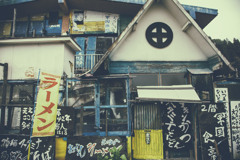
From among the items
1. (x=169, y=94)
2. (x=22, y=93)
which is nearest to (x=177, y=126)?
(x=169, y=94)

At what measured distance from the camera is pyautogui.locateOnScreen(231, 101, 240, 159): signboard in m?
8.80

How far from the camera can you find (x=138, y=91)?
24.3 feet

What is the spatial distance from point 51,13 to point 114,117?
37.7ft

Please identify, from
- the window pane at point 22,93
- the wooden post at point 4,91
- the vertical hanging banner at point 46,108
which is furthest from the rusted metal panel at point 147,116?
the wooden post at point 4,91

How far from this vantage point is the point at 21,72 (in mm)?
8391

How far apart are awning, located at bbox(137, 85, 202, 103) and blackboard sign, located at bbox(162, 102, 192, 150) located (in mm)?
625

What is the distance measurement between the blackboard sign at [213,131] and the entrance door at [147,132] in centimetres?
194

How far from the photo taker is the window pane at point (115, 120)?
25.1ft

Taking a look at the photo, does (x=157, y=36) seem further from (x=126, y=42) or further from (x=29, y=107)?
(x=29, y=107)

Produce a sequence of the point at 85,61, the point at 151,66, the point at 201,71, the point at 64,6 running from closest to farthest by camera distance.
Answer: the point at 201,71, the point at 151,66, the point at 85,61, the point at 64,6

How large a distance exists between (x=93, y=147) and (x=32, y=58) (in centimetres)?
571

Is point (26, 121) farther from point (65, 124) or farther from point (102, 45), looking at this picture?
point (102, 45)

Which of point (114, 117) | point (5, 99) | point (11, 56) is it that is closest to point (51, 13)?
point (11, 56)

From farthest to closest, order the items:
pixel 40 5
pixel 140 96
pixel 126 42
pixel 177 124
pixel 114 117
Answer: pixel 40 5, pixel 126 42, pixel 114 117, pixel 177 124, pixel 140 96
